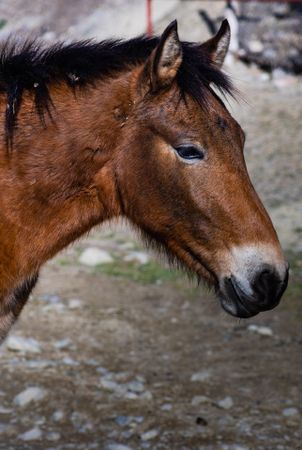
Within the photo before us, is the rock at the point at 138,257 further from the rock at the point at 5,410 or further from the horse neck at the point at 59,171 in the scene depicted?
the horse neck at the point at 59,171

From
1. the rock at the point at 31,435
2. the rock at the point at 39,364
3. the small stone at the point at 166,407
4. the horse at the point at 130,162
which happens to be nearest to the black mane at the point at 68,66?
the horse at the point at 130,162

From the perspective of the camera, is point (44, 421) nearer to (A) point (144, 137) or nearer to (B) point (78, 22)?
(A) point (144, 137)

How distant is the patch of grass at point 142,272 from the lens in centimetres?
670

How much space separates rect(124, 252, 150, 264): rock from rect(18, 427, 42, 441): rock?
9.03 feet

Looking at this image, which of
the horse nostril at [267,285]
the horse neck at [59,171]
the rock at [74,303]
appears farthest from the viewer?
the rock at [74,303]

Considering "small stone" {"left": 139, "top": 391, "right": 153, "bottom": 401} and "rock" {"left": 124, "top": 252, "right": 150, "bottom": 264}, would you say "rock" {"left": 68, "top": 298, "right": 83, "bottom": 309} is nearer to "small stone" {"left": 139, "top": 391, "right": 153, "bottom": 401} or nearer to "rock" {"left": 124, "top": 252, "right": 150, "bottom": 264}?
"rock" {"left": 124, "top": 252, "right": 150, "bottom": 264}

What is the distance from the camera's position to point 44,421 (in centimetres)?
452

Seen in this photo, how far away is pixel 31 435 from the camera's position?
4363 millimetres

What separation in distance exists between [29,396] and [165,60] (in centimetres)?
230

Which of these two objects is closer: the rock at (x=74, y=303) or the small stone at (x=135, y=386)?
the small stone at (x=135, y=386)

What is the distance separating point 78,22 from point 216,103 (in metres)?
10.00

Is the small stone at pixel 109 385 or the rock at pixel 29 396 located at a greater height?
the rock at pixel 29 396

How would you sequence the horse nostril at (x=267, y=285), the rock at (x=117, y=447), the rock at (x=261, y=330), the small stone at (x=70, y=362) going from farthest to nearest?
the rock at (x=261, y=330), the small stone at (x=70, y=362), the rock at (x=117, y=447), the horse nostril at (x=267, y=285)

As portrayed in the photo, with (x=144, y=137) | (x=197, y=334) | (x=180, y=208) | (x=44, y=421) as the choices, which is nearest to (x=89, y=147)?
(x=144, y=137)
